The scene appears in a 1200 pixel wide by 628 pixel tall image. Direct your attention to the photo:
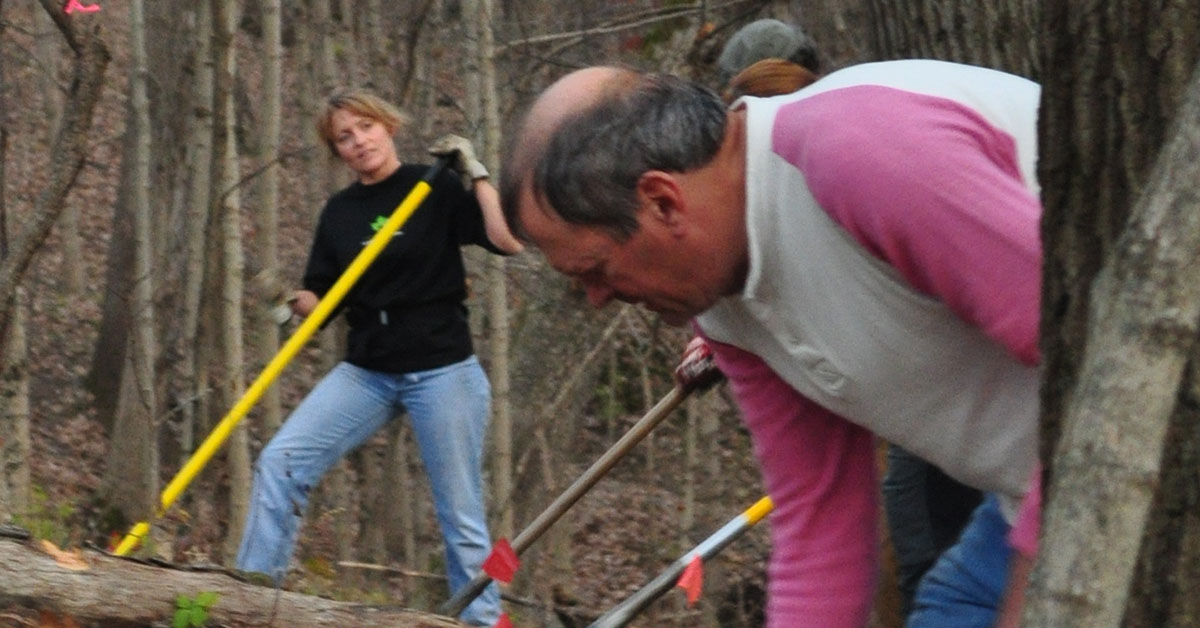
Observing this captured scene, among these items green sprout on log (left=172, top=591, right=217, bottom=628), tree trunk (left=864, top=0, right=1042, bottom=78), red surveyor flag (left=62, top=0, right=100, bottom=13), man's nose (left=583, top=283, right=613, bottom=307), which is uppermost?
red surveyor flag (left=62, top=0, right=100, bottom=13)

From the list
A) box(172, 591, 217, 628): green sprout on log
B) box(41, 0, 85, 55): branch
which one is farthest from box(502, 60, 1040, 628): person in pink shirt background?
box(41, 0, 85, 55): branch

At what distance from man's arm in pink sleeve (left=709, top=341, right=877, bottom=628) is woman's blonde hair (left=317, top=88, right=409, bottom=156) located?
3390 mm

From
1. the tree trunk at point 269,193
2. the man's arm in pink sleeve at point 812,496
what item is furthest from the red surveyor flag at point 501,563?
the man's arm in pink sleeve at point 812,496

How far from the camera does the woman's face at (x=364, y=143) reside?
18.1 ft

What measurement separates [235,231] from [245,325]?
4636 millimetres

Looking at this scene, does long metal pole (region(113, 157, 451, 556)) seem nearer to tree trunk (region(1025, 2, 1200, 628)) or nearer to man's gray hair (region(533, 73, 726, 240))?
man's gray hair (region(533, 73, 726, 240))

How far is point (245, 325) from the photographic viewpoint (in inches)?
429

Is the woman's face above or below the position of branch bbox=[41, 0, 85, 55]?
below

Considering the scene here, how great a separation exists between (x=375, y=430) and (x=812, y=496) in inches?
130

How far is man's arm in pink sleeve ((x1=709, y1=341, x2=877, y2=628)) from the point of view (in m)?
2.32

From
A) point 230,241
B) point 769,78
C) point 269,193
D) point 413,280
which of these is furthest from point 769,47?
point 269,193

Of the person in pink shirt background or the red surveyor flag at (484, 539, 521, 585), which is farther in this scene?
the red surveyor flag at (484, 539, 521, 585)

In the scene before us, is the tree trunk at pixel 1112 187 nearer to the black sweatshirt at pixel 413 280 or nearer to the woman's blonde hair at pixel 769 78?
the woman's blonde hair at pixel 769 78

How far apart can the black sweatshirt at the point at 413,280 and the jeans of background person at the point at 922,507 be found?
194 centimetres
